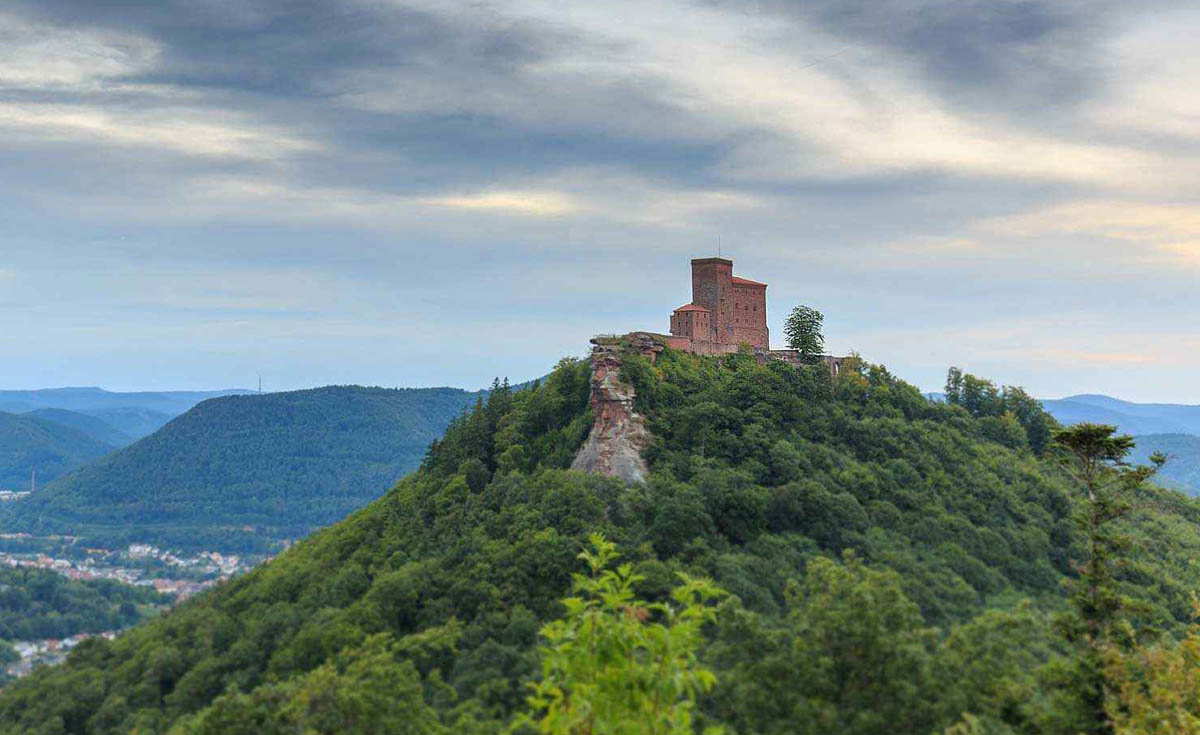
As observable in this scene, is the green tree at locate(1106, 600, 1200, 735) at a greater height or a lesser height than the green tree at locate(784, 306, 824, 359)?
lesser

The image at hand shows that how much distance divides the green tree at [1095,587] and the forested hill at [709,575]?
90cm

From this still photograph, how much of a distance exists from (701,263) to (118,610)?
137 m

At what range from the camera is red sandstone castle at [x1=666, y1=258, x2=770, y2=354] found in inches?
3300

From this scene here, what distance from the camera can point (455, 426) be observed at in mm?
85812

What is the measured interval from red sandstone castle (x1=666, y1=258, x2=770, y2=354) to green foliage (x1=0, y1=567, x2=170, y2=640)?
5058 inches

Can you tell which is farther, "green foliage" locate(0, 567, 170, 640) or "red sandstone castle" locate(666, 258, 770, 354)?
"green foliage" locate(0, 567, 170, 640)

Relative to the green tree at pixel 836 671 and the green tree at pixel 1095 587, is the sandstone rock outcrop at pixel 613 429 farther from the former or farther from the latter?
the green tree at pixel 1095 587

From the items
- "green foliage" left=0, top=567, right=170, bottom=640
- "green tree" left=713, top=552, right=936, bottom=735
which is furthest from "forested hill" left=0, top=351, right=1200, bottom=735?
"green foliage" left=0, top=567, right=170, bottom=640

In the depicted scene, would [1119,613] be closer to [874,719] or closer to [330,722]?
[874,719]

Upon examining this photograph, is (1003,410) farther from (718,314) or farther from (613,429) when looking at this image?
(613,429)

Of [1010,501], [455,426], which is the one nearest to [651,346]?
[455,426]

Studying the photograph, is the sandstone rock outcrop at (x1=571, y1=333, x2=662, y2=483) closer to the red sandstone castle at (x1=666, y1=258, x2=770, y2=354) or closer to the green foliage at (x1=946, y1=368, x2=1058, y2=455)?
the red sandstone castle at (x1=666, y1=258, x2=770, y2=354)

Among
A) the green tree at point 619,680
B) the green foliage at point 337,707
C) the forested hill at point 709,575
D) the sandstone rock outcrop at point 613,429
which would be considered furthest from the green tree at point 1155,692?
the sandstone rock outcrop at point 613,429

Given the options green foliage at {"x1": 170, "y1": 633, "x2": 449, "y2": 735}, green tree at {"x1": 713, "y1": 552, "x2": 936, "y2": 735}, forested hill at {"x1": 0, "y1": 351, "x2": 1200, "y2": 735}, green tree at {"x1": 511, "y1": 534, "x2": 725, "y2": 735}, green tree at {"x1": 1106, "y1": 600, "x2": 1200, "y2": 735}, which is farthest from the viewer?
green foliage at {"x1": 170, "y1": 633, "x2": 449, "y2": 735}
